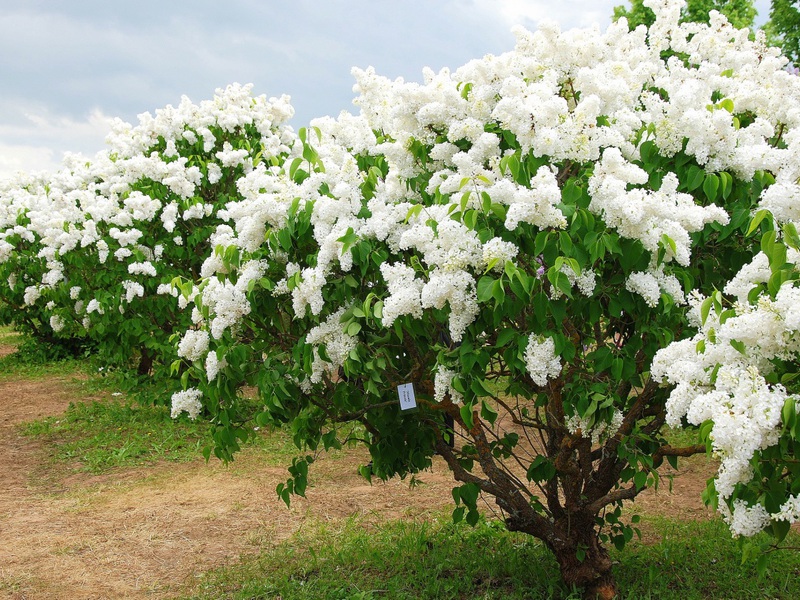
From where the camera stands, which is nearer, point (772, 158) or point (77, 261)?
point (772, 158)

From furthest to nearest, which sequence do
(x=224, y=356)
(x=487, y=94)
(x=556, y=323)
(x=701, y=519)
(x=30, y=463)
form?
(x=30, y=463)
(x=701, y=519)
(x=224, y=356)
(x=487, y=94)
(x=556, y=323)

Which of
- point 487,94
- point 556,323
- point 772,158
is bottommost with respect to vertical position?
point 556,323

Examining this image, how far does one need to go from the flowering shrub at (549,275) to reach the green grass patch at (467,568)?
384 millimetres

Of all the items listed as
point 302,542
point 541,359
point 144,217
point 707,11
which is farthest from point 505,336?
point 707,11

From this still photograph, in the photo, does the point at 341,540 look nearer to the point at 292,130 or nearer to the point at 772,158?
the point at 772,158

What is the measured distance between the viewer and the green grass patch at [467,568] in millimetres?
4492

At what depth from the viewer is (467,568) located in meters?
4.74

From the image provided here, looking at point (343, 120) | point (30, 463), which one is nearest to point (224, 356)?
point (343, 120)

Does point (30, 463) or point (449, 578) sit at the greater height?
point (30, 463)

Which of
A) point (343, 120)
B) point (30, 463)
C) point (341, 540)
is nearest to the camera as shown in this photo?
point (343, 120)

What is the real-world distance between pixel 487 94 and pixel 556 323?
1.13m

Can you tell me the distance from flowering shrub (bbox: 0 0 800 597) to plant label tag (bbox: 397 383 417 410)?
10mm

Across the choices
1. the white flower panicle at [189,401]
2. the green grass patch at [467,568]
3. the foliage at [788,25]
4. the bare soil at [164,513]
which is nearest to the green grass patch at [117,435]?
the bare soil at [164,513]

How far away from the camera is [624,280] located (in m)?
3.21
